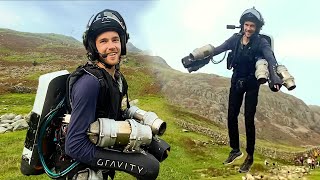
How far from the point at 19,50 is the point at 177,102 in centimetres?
8107

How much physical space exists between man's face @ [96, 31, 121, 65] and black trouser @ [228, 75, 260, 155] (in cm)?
592

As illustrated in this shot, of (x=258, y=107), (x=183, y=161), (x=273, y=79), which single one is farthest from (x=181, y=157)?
(x=258, y=107)

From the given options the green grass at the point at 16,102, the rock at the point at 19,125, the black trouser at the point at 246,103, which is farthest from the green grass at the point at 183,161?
the green grass at the point at 16,102

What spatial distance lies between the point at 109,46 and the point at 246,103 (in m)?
6.42

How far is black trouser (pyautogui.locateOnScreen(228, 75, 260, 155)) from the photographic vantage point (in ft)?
37.7

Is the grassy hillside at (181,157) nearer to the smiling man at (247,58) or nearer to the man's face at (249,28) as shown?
the smiling man at (247,58)

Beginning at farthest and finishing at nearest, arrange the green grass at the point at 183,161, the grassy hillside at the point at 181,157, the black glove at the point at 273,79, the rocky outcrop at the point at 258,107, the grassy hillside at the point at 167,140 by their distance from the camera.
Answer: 1. the rocky outcrop at the point at 258,107
2. the grassy hillside at the point at 167,140
3. the grassy hillside at the point at 181,157
4. the green grass at the point at 183,161
5. the black glove at the point at 273,79

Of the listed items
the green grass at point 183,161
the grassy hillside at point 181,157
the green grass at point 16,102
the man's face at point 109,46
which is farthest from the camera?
the green grass at point 16,102

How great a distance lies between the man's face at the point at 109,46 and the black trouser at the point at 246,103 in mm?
5915

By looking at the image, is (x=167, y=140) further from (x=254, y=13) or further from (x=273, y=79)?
(x=273, y=79)

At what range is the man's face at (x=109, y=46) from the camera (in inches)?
250

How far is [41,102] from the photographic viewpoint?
6.23 m

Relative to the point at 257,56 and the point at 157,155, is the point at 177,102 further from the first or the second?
the point at 157,155

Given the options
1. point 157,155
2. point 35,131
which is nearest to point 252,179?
point 157,155
